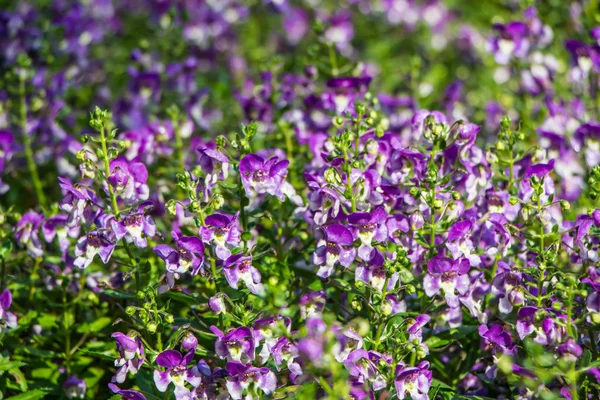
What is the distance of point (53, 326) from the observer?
3.81 metres

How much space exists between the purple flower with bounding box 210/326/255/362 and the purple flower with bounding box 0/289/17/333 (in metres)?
1.02

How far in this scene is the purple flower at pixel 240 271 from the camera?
3021 millimetres

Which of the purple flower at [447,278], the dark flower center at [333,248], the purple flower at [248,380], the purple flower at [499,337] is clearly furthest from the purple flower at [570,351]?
the purple flower at [248,380]

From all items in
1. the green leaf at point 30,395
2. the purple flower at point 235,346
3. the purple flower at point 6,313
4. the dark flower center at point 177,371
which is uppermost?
the purple flower at point 235,346

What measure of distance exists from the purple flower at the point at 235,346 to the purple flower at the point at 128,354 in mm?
304

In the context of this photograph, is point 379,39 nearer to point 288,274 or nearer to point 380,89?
point 380,89

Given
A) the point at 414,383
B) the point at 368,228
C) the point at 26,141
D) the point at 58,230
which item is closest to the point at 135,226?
the point at 58,230

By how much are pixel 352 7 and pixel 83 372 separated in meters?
5.67

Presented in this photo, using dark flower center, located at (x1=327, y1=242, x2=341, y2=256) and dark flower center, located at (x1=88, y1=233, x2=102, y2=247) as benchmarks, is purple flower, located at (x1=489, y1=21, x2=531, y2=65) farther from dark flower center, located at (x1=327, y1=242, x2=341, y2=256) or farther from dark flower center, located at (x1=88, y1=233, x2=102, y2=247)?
dark flower center, located at (x1=88, y1=233, x2=102, y2=247)

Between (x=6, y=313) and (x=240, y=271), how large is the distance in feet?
3.72

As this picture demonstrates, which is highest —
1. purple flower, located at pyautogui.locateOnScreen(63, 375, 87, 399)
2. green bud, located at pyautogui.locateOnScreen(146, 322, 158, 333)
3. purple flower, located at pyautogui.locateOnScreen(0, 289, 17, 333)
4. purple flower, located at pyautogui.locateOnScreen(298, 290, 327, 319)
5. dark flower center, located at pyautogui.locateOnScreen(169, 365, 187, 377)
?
green bud, located at pyautogui.locateOnScreen(146, 322, 158, 333)

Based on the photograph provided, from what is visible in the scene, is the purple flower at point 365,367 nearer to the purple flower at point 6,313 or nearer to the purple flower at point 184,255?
the purple flower at point 184,255

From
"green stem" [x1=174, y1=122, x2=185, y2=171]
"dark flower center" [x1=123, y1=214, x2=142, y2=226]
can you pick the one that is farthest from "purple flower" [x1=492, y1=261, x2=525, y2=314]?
"green stem" [x1=174, y1=122, x2=185, y2=171]

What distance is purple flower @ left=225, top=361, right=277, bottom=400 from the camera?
2961 mm
